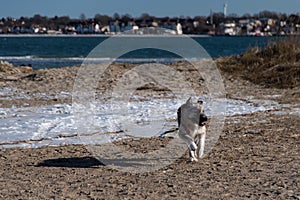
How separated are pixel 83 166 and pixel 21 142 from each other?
2.31 m

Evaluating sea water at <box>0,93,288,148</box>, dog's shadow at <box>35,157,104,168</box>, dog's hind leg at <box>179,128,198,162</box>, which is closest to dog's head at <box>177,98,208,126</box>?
dog's hind leg at <box>179,128,198,162</box>

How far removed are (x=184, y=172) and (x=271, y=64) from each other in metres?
15.7

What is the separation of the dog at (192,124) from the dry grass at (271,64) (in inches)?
449

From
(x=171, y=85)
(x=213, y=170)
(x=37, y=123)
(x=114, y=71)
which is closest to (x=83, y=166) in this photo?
(x=213, y=170)

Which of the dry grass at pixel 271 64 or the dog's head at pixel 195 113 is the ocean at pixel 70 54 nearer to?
the dry grass at pixel 271 64

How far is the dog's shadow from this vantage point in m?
8.02

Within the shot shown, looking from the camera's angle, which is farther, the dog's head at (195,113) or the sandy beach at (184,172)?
the dog's head at (195,113)

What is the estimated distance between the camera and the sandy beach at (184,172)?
6.43 m

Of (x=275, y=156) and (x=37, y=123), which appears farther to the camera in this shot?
(x=37, y=123)

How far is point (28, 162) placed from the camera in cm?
827

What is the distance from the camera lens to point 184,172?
738cm

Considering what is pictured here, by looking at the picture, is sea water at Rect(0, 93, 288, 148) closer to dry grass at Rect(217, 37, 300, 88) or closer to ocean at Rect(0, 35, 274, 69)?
dry grass at Rect(217, 37, 300, 88)

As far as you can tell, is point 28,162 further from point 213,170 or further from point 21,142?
point 213,170

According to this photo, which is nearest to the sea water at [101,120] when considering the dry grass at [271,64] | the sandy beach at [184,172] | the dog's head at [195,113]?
the sandy beach at [184,172]
